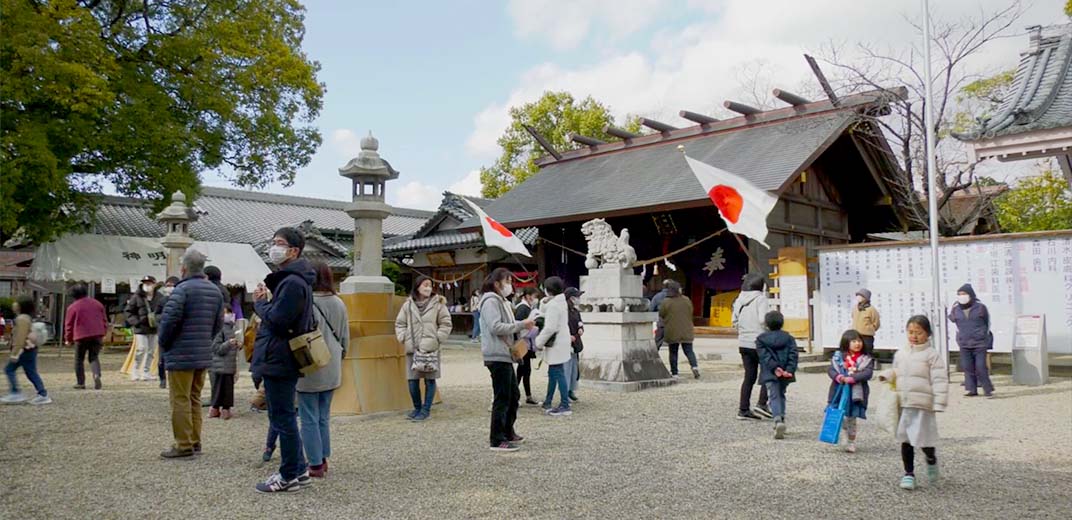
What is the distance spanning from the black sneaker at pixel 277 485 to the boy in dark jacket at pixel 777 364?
165 inches

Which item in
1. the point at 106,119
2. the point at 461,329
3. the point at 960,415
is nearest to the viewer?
the point at 960,415

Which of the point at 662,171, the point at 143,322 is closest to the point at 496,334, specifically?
the point at 143,322

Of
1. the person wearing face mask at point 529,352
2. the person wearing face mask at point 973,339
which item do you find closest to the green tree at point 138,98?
the person wearing face mask at point 529,352

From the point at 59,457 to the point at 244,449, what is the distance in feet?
4.59

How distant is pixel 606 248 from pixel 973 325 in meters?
4.77

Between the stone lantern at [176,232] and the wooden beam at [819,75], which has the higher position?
the wooden beam at [819,75]

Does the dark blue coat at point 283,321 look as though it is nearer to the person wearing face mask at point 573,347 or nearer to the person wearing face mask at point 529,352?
the person wearing face mask at point 529,352

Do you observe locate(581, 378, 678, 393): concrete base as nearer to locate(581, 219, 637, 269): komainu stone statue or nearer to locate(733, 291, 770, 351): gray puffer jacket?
locate(581, 219, 637, 269): komainu stone statue

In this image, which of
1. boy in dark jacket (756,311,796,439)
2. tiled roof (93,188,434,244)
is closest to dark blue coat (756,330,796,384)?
boy in dark jacket (756,311,796,439)

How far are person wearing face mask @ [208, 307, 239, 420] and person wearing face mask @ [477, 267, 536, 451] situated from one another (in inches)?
127

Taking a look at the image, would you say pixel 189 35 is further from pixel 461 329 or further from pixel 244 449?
pixel 244 449

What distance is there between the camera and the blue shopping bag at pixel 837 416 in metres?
5.76

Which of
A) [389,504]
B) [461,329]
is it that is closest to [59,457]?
[389,504]

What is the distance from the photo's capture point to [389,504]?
429cm
